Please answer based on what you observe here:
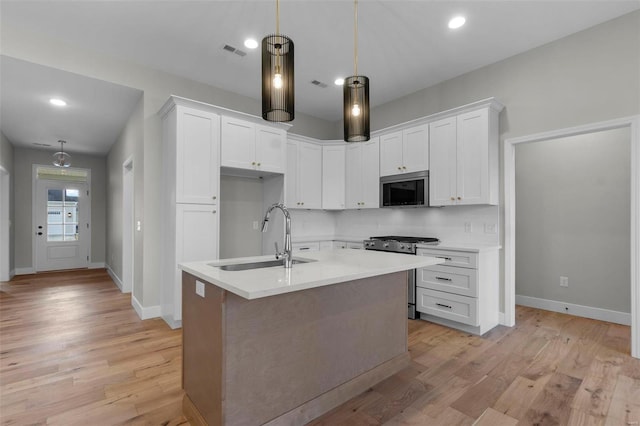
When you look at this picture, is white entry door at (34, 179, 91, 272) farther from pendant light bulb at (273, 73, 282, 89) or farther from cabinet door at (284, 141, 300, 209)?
pendant light bulb at (273, 73, 282, 89)

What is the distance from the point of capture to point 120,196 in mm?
5621

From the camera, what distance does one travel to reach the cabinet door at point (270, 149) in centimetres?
405

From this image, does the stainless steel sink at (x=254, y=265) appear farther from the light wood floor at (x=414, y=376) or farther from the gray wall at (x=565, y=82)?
the gray wall at (x=565, y=82)

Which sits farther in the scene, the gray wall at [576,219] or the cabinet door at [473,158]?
the gray wall at [576,219]

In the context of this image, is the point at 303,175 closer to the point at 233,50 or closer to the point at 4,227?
the point at 233,50

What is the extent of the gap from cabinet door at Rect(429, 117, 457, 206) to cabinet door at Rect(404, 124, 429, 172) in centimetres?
7

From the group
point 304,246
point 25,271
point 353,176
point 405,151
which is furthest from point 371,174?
point 25,271

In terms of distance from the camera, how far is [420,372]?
96.0 inches

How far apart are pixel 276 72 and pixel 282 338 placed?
1571mm

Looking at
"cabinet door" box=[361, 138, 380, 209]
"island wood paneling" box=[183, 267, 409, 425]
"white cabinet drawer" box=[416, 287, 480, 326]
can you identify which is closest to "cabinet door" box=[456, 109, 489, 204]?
"white cabinet drawer" box=[416, 287, 480, 326]

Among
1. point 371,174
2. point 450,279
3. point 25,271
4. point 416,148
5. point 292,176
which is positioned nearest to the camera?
point 450,279

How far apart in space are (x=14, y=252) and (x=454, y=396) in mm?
8518

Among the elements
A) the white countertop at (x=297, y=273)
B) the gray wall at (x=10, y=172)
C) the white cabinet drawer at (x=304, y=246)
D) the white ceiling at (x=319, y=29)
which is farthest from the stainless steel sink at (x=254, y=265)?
the gray wall at (x=10, y=172)

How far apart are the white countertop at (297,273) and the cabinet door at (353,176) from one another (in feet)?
8.44
